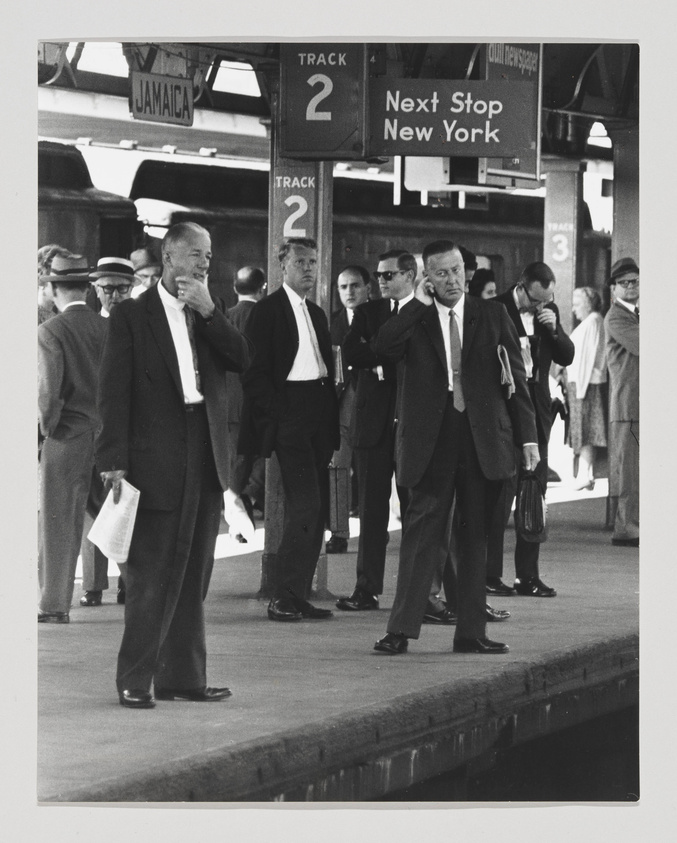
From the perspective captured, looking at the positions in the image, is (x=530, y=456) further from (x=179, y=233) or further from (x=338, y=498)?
(x=179, y=233)

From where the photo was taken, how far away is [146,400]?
23.1 ft

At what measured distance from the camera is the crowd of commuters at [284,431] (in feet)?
23.2

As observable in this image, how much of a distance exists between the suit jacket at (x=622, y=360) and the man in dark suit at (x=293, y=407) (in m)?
3.79

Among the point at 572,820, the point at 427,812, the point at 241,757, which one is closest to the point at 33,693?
the point at 241,757

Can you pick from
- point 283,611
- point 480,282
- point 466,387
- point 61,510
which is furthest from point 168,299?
point 480,282

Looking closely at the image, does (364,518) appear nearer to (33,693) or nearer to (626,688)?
(626,688)

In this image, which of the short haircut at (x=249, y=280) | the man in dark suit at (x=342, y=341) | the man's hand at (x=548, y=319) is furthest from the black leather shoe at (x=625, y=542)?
the short haircut at (x=249, y=280)

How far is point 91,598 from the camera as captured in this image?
10.0 meters

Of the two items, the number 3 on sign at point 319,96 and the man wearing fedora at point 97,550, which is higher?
the number 3 on sign at point 319,96

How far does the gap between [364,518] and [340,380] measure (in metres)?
1.19

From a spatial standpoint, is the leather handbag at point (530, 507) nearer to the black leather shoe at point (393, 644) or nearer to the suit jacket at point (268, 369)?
the black leather shoe at point (393, 644)

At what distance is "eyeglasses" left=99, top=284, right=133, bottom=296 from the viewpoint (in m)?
10.0

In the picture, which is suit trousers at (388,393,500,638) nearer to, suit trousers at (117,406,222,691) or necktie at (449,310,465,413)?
necktie at (449,310,465,413)

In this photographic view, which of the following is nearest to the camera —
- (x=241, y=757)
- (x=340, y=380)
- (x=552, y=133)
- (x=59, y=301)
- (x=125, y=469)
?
(x=241, y=757)
